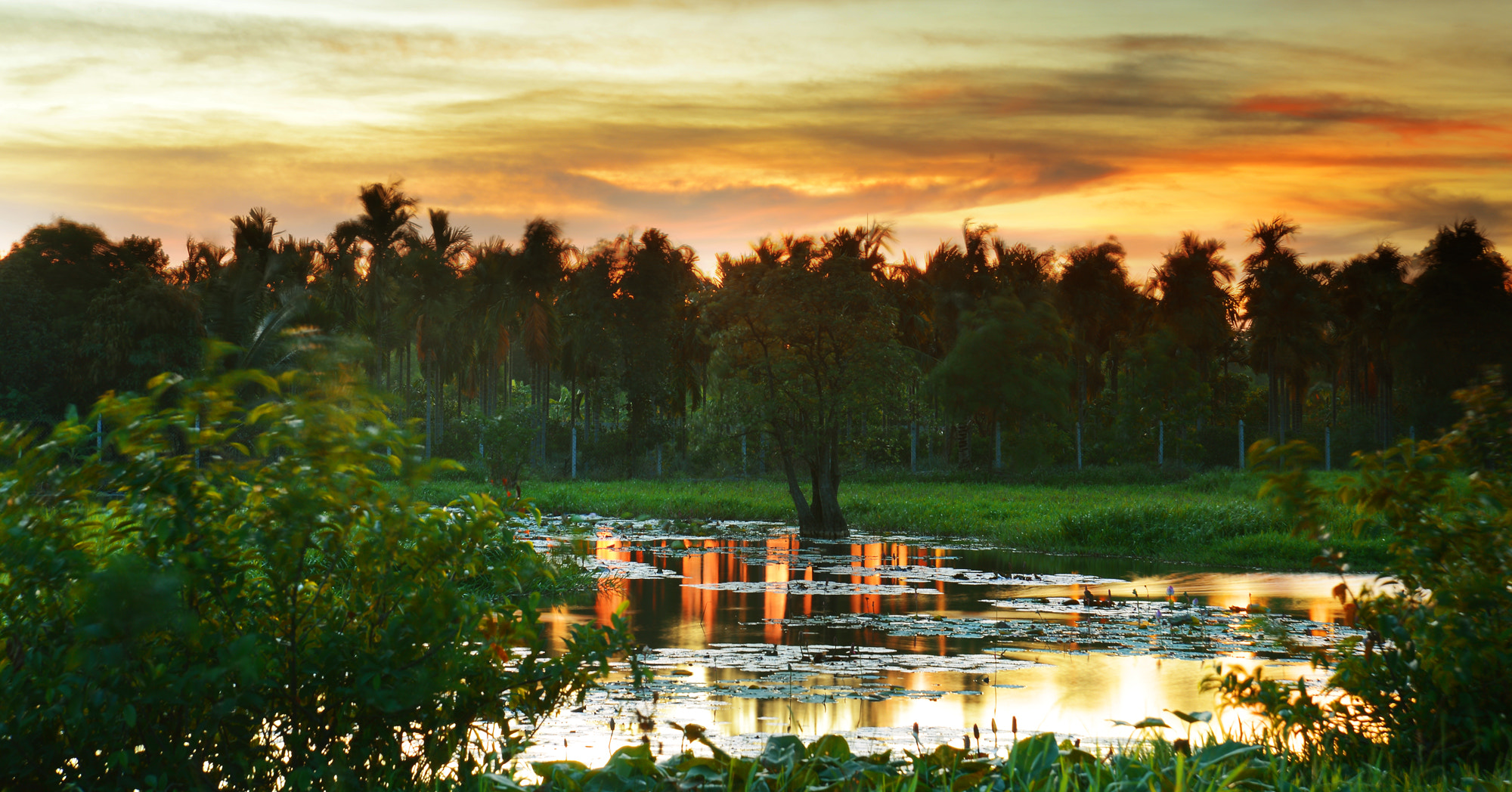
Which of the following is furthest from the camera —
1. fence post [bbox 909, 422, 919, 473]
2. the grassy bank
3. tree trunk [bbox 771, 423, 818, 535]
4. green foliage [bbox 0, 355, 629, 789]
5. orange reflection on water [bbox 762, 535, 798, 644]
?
fence post [bbox 909, 422, 919, 473]

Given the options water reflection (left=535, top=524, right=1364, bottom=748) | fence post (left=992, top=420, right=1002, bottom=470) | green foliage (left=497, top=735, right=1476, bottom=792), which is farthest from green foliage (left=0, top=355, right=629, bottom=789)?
fence post (left=992, top=420, right=1002, bottom=470)

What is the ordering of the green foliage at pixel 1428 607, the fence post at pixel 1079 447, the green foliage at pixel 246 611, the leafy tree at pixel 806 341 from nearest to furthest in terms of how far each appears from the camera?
the green foliage at pixel 246 611 → the green foliage at pixel 1428 607 → the leafy tree at pixel 806 341 → the fence post at pixel 1079 447

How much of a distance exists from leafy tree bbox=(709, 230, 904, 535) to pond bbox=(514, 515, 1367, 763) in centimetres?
300

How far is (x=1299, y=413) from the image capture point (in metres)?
59.2

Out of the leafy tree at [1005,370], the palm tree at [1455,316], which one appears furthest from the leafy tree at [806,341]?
the palm tree at [1455,316]

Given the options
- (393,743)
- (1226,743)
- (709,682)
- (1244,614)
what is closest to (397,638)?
(393,743)

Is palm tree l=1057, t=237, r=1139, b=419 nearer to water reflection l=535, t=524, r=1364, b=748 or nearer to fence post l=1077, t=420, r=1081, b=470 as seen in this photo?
fence post l=1077, t=420, r=1081, b=470

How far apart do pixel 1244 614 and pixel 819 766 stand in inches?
411

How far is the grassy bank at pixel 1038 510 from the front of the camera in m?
20.9

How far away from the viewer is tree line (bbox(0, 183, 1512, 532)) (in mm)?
40312

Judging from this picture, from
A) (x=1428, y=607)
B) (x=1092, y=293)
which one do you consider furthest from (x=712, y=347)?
(x=1428, y=607)

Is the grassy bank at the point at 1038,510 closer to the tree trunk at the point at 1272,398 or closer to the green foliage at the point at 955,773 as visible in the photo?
the green foliage at the point at 955,773

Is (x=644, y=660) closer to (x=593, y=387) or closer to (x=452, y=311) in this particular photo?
(x=593, y=387)

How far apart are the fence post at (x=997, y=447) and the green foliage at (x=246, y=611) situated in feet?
134
